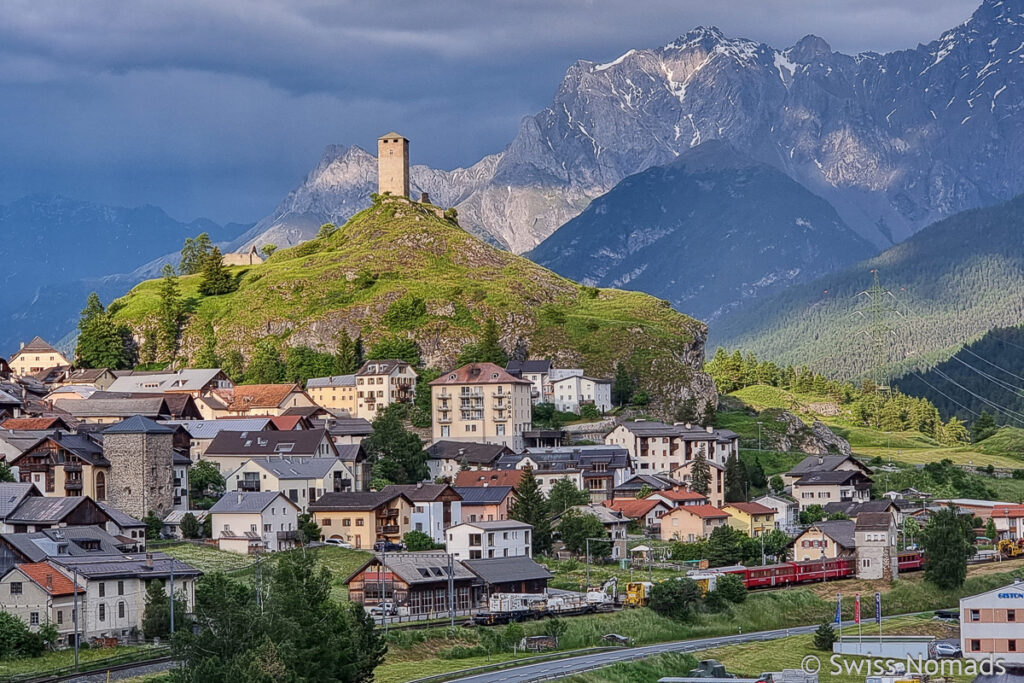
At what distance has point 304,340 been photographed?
16825 cm

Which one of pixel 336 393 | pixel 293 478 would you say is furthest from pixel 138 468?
pixel 336 393

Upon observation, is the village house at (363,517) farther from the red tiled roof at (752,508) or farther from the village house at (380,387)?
the village house at (380,387)

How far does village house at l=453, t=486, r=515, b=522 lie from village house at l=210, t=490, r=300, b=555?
13703 mm

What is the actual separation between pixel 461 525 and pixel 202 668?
45612mm

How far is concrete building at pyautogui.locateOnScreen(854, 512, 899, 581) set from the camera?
106m

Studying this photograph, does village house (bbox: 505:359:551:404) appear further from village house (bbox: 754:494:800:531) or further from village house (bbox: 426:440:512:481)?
village house (bbox: 754:494:800:531)

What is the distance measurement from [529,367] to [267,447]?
42975 millimetres

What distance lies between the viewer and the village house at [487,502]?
110m

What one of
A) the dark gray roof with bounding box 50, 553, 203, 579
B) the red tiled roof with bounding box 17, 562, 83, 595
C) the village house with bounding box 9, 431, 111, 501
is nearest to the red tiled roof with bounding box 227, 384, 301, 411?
the village house with bounding box 9, 431, 111, 501

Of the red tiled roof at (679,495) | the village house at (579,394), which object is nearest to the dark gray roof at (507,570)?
the red tiled roof at (679,495)

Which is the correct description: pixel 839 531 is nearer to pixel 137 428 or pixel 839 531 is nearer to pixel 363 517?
pixel 363 517

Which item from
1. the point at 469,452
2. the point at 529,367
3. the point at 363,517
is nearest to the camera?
the point at 363,517

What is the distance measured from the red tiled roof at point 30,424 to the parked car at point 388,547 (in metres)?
27.6

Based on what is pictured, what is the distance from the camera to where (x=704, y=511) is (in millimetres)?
114812
